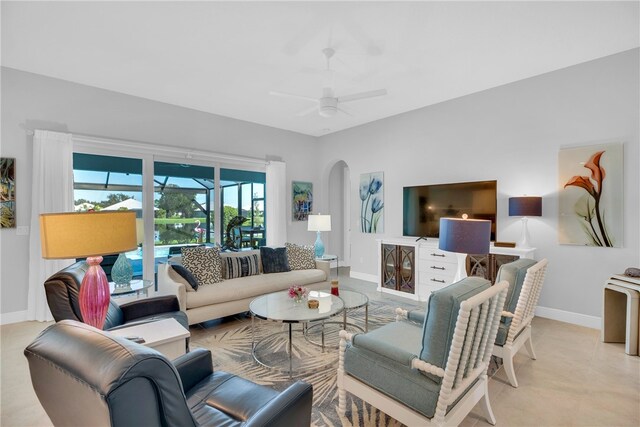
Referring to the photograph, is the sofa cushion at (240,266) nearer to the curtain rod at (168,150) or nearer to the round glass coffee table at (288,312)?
the round glass coffee table at (288,312)

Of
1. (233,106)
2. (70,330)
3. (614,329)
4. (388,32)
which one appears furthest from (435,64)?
(70,330)

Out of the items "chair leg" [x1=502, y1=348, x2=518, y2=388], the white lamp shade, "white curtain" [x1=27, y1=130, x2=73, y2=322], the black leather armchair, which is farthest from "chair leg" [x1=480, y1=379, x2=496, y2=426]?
"white curtain" [x1=27, y1=130, x2=73, y2=322]

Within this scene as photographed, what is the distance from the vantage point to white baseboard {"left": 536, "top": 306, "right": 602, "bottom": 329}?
3.55 m

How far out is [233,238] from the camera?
18.9ft

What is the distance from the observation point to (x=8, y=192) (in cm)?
370

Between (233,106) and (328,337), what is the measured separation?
3835mm

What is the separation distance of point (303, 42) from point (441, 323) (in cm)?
286

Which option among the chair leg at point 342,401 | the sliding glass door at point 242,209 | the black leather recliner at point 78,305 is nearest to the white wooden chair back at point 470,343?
the chair leg at point 342,401

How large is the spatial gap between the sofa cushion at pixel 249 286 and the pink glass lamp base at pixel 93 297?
169 cm

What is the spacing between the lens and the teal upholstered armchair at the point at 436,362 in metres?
1.50

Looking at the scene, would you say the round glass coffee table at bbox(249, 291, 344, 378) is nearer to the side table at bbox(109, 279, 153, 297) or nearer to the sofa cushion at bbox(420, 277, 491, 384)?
the sofa cushion at bbox(420, 277, 491, 384)

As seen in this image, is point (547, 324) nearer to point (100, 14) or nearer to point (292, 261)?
point (292, 261)

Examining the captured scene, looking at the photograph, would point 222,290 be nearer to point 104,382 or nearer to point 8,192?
point 8,192

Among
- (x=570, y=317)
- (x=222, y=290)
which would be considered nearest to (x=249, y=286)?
(x=222, y=290)
